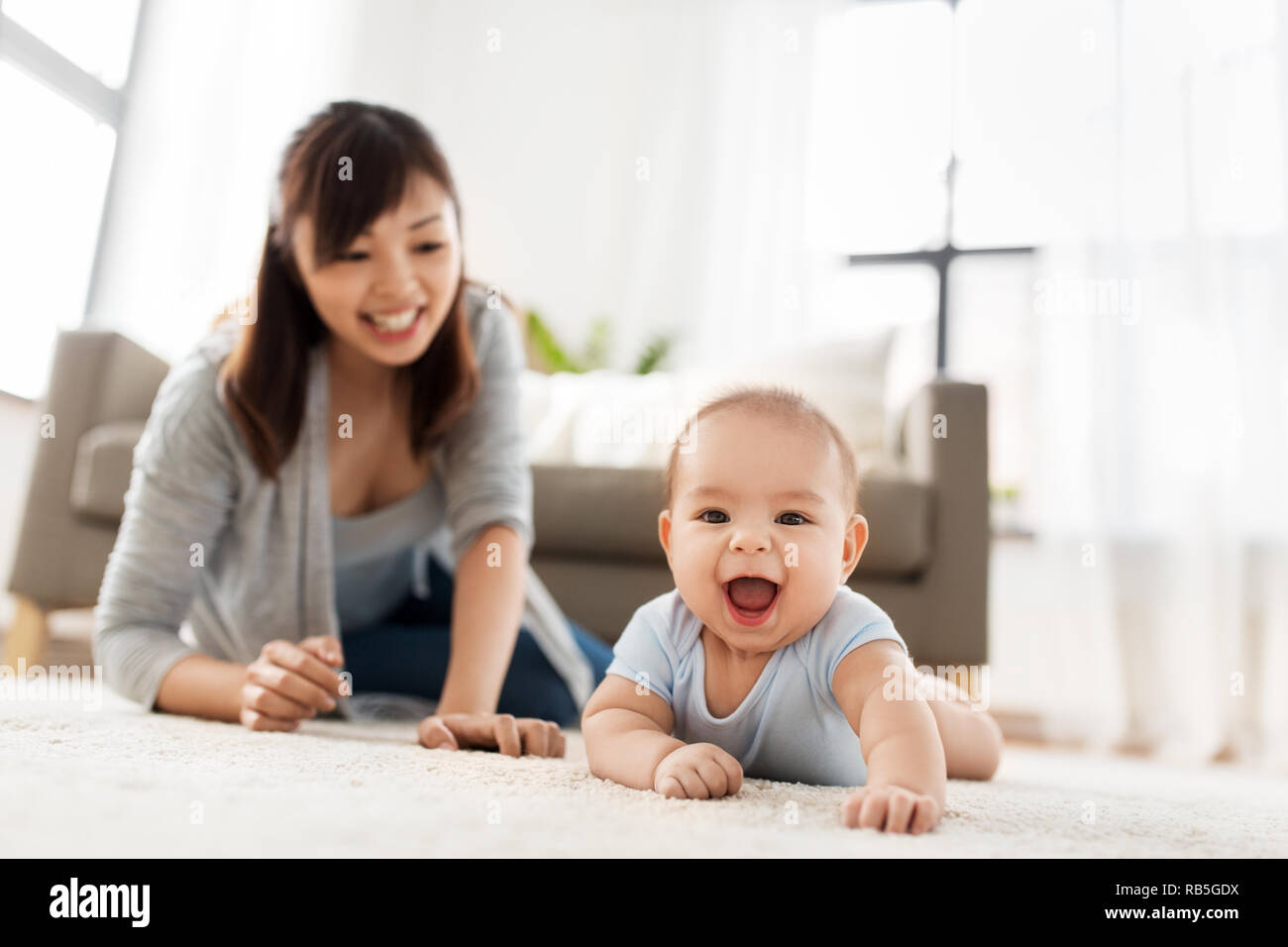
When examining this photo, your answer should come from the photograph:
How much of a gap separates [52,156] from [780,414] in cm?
286

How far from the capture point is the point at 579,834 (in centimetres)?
47

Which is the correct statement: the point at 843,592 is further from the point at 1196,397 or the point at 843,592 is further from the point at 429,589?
the point at 1196,397

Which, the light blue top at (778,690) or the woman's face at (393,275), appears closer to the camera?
the light blue top at (778,690)

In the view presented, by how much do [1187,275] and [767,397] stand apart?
86.2 inches

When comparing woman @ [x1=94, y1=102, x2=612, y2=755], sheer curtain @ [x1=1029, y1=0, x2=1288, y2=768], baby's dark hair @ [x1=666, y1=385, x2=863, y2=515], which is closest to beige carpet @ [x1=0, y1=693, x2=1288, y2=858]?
woman @ [x1=94, y1=102, x2=612, y2=755]

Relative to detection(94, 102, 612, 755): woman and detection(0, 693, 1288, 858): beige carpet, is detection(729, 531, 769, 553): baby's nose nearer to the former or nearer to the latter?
detection(0, 693, 1288, 858): beige carpet

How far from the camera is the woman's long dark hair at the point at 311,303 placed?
98cm

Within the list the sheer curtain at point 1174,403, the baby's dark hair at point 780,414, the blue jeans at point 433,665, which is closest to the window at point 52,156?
the blue jeans at point 433,665

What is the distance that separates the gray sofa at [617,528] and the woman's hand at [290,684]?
0.73 m

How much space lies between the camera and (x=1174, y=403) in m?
2.38

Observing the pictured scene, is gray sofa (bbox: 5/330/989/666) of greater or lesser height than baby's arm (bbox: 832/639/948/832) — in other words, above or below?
above

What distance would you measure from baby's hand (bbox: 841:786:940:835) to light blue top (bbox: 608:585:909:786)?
0.15m

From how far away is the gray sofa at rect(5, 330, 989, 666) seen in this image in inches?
61.1

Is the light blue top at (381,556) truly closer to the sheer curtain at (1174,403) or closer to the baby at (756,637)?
the baby at (756,637)
